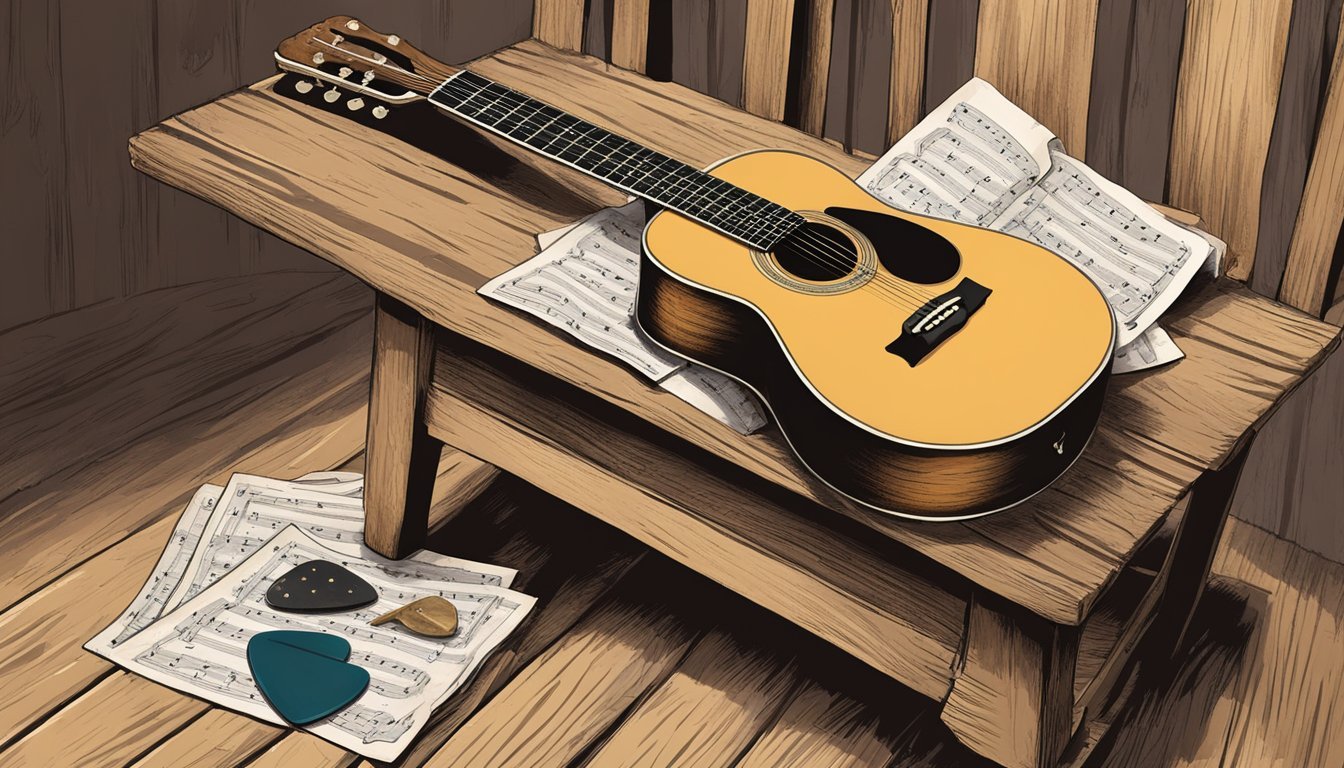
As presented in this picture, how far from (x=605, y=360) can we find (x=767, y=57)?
60cm

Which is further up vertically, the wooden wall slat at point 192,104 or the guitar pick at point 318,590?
the wooden wall slat at point 192,104

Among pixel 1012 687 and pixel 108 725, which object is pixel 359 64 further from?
pixel 1012 687

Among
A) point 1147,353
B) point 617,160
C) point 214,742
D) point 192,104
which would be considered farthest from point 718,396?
point 192,104

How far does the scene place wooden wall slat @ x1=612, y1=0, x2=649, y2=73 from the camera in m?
1.93

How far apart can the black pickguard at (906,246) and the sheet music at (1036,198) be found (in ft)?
0.34

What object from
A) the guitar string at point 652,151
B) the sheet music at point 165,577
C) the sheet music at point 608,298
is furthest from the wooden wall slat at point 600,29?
the sheet music at point 165,577

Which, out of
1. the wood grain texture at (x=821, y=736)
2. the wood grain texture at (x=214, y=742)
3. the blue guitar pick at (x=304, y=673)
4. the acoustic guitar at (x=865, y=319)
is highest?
the acoustic guitar at (x=865, y=319)

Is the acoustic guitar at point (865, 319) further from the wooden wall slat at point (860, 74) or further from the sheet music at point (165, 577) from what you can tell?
the sheet music at point (165, 577)

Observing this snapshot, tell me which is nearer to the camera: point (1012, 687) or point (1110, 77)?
point (1012, 687)

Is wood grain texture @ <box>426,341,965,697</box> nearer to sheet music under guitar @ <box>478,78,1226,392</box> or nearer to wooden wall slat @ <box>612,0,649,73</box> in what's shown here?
sheet music under guitar @ <box>478,78,1226,392</box>

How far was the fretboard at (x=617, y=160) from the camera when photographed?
1.47 metres

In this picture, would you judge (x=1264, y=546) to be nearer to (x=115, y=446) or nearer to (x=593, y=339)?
(x=593, y=339)

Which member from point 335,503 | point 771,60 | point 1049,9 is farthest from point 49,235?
point 1049,9

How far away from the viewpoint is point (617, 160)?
1.58 m
